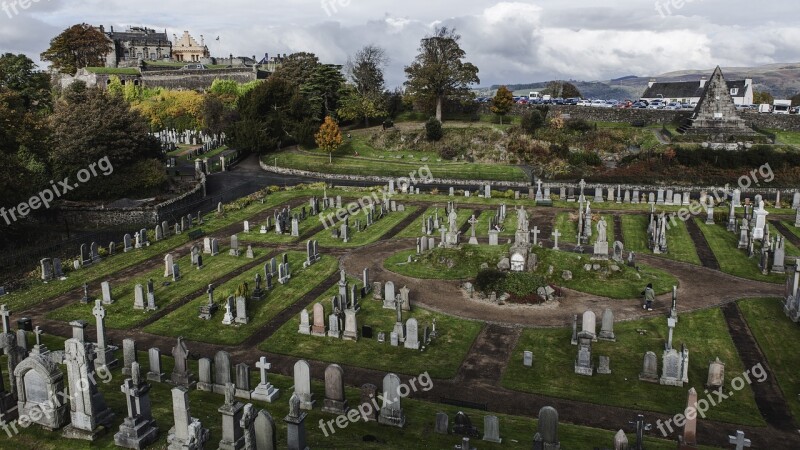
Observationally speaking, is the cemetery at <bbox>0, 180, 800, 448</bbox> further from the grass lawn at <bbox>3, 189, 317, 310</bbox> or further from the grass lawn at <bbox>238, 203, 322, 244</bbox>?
the grass lawn at <bbox>238, 203, 322, 244</bbox>

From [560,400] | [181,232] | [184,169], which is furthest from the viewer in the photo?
[184,169]

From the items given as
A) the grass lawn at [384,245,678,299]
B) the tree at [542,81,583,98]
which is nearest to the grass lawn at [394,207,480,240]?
the grass lawn at [384,245,678,299]

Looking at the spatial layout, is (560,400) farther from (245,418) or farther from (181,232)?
(181,232)

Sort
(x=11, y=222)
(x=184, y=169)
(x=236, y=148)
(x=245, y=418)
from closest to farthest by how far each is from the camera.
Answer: (x=245, y=418), (x=11, y=222), (x=184, y=169), (x=236, y=148)

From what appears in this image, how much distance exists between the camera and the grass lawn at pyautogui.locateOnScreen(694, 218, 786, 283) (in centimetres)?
3059

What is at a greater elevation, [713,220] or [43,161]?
[43,161]

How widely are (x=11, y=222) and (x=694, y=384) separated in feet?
123

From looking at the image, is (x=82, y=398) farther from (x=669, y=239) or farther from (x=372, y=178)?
(x=372, y=178)

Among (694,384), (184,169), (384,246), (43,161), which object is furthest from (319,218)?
(694,384)

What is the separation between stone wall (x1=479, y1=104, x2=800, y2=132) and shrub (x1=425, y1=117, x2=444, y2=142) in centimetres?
1497

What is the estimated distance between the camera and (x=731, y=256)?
34.1m

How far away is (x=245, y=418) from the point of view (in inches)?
524

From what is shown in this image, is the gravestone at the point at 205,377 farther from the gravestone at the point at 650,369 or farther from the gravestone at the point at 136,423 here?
the gravestone at the point at 650,369

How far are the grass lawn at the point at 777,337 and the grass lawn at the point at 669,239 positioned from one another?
22.3 ft
